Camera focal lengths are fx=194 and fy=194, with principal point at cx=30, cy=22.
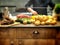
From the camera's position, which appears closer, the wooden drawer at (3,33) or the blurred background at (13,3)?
the wooden drawer at (3,33)

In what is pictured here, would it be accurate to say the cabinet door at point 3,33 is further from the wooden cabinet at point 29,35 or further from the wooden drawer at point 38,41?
the wooden drawer at point 38,41

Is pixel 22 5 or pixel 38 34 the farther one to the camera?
pixel 22 5

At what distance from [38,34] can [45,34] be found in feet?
0.27

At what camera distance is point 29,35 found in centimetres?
228

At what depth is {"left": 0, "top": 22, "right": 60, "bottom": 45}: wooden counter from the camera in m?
2.26

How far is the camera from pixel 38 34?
2.28 meters

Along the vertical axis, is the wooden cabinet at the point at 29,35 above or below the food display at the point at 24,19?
below

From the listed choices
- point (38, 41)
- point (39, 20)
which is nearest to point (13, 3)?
point (39, 20)

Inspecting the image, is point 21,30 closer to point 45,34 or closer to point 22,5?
point 45,34

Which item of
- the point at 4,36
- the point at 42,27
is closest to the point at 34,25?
the point at 42,27

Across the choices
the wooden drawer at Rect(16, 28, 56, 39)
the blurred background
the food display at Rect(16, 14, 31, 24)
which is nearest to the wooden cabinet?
the wooden drawer at Rect(16, 28, 56, 39)

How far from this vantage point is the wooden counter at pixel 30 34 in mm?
2264

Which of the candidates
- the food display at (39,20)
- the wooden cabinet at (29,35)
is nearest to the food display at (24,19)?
the food display at (39,20)

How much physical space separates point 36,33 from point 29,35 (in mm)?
→ 86
